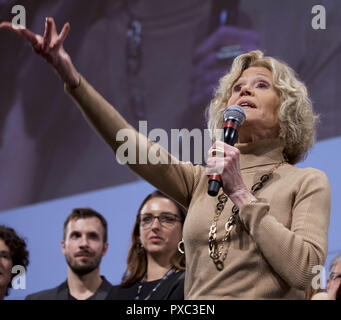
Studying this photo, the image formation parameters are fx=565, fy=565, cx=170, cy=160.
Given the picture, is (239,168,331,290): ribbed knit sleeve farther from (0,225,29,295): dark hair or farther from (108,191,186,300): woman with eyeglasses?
(0,225,29,295): dark hair

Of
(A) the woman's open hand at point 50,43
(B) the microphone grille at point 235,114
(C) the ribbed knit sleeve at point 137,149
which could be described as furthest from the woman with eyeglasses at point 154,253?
(A) the woman's open hand at point 50,43

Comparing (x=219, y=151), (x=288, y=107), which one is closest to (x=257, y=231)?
(x=219, y=151)

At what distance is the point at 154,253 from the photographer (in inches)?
95.1

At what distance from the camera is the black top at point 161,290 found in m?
2.14

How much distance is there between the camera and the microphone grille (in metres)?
1.52

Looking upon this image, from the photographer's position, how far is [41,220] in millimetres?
3668

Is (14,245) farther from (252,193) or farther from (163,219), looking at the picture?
(252,193)

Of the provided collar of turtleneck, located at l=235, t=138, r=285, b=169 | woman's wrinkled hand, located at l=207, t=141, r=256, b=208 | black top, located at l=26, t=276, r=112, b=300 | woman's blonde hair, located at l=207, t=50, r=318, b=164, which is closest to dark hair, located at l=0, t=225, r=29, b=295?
black top, located at l=26, t=276, r=112, b=300

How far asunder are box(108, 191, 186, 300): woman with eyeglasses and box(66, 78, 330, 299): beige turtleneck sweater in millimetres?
786

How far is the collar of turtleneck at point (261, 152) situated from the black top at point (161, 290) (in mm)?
703

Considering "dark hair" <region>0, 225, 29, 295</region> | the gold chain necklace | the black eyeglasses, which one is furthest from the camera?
"dark hair" <region>0, 225, 29, 295</region>

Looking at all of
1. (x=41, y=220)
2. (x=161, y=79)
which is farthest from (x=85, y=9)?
(x=41, y=220)
